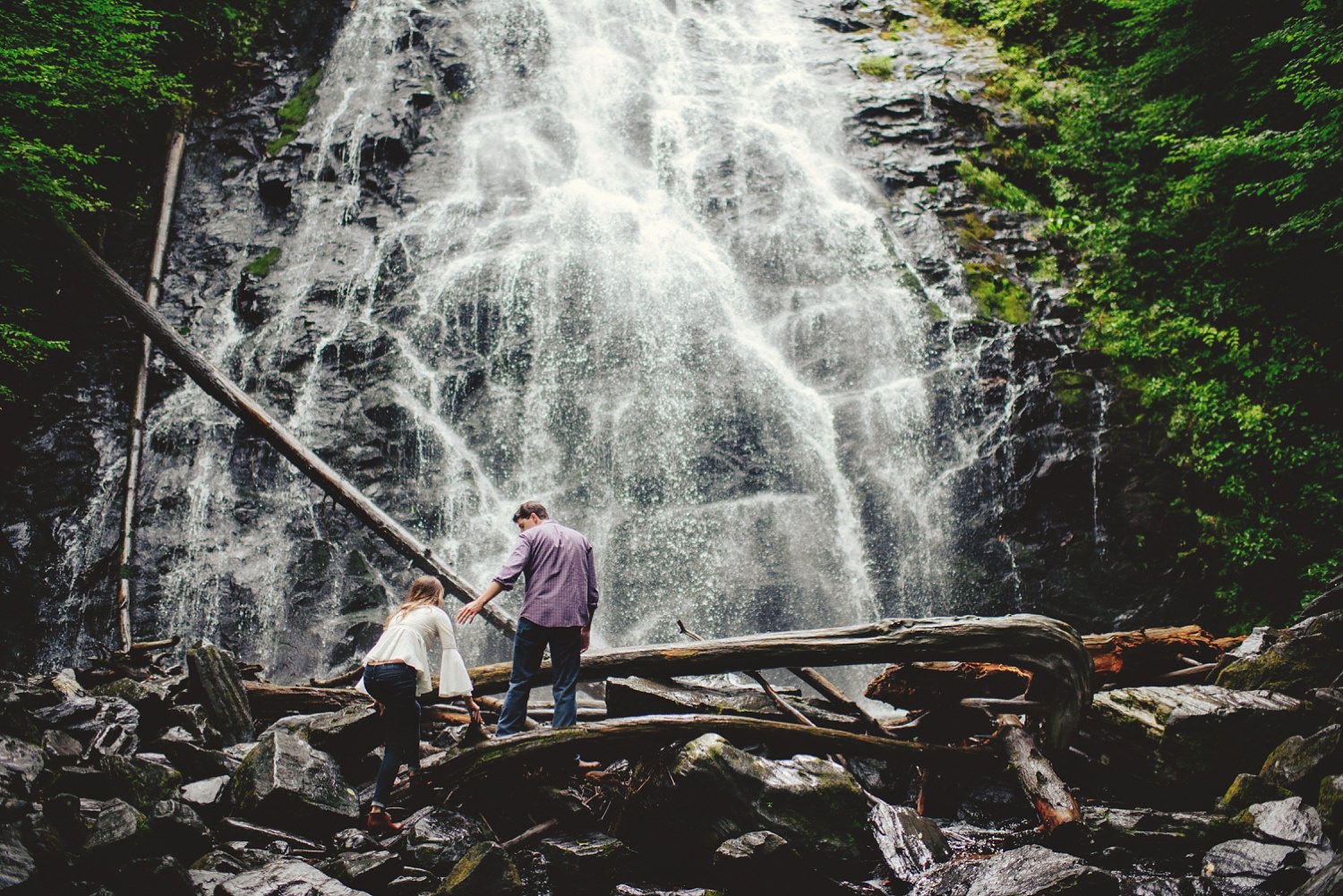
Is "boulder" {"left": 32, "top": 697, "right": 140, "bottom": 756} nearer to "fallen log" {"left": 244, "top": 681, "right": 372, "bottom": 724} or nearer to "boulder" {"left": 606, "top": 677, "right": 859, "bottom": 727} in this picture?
"fallen log" {"left": 244, "top": 681, "right": 372, "bottom": 724}

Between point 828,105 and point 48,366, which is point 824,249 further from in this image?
point 48,366

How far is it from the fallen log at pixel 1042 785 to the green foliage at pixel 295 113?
A: 16404 mm

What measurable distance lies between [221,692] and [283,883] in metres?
2.81

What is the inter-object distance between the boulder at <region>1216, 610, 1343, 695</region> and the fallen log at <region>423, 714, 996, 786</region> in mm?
2496

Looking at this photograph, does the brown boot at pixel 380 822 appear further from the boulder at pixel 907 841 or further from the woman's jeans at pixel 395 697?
the boulder at pixel 907 841

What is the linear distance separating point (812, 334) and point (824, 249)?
2.05 meters

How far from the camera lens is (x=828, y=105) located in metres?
17.0

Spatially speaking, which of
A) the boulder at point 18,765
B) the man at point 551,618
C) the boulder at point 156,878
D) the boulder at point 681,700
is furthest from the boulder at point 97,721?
the boulder at point 681,700

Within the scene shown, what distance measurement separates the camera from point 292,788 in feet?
14.4

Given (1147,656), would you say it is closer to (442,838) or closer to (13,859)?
(442,838)

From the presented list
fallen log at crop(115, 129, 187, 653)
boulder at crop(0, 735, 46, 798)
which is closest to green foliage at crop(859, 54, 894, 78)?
fallen log at crop(115, 129, 187, 653)

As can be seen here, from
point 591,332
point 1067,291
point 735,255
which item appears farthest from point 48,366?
point 1067,291

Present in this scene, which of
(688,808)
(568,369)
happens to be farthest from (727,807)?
(568,369)

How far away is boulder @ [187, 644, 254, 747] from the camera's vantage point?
5.84 metres
